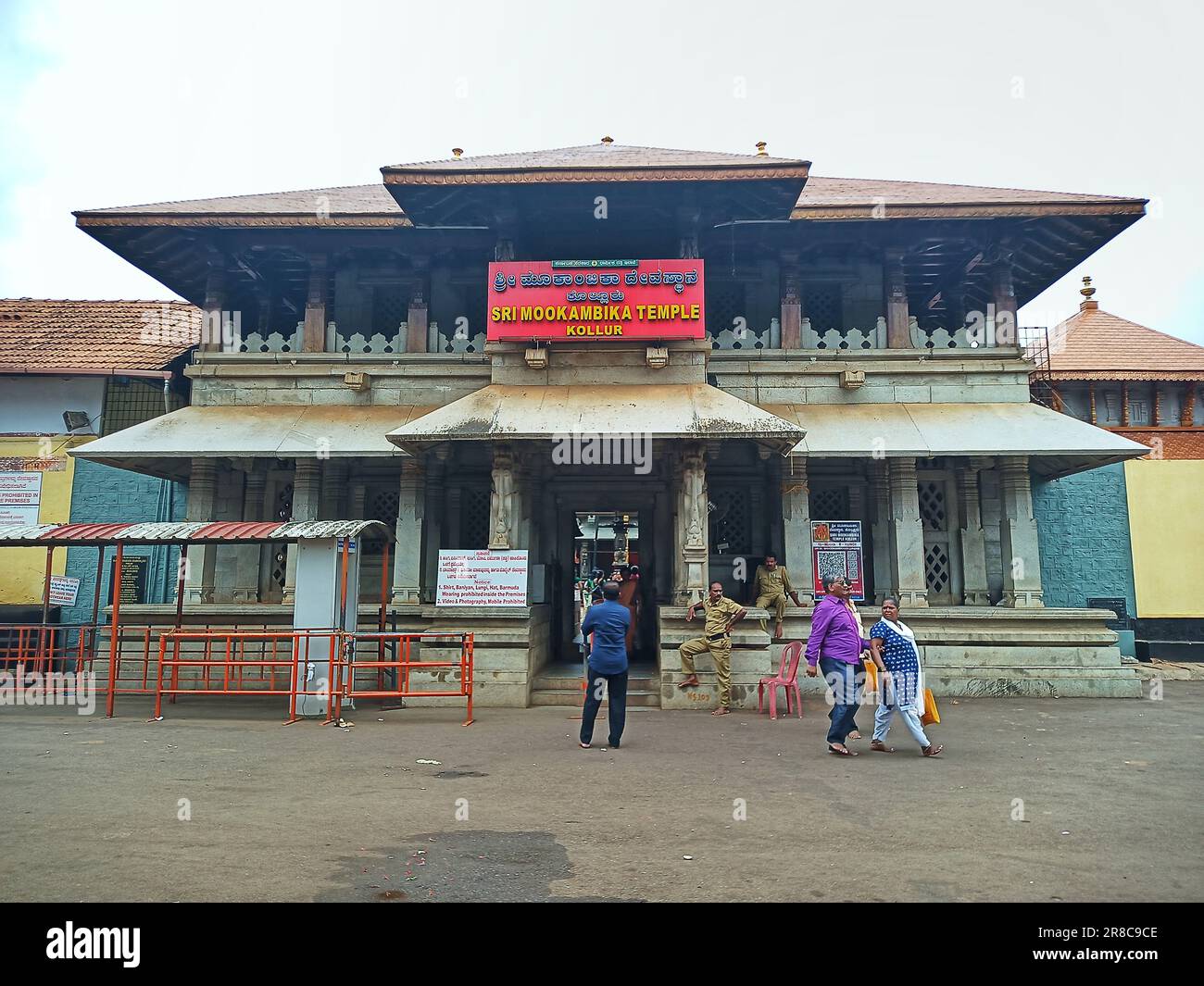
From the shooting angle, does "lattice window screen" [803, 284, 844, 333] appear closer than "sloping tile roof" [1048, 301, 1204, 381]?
Yes

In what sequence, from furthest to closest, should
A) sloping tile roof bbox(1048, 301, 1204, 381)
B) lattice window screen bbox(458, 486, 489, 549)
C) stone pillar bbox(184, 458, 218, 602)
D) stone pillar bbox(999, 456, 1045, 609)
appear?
sloping tile roof bbox(1048, 301, 1204, 381) → lattice window screen bbox(458, 486, 489, 549) → stone pillar bbox(184, 458, 218, 602) → stone pillar bbox(999, 456, 1045, 609)

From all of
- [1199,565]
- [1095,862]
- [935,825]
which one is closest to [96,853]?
[935,825]

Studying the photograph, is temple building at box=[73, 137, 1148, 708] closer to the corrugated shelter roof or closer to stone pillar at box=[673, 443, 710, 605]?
stone pillar at box=[673, 443, 710, 605]

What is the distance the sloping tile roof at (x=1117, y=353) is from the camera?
17469mm

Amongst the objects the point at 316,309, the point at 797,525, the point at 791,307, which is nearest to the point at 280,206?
the point at 316,309

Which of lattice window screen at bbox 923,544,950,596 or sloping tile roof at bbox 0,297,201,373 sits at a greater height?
sloping tile roof at bbox 0,297,201,373

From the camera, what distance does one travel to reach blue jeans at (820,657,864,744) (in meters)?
7.92

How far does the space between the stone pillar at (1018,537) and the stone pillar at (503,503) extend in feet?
26.5

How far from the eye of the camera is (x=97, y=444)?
12.9 m

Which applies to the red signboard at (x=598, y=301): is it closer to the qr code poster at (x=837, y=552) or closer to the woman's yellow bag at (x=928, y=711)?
the qr code poster at (x=837, y=552)

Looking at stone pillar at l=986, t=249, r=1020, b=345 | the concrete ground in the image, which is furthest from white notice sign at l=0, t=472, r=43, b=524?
stone pillar at l=986, t=249, r=1020, b=345

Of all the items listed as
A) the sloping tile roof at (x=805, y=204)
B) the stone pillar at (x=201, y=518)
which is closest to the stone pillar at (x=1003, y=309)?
the sloping tile roof at (x=805, y=204)

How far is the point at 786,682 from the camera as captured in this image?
10469mm

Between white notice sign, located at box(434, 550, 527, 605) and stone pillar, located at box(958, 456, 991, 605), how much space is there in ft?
25.8
